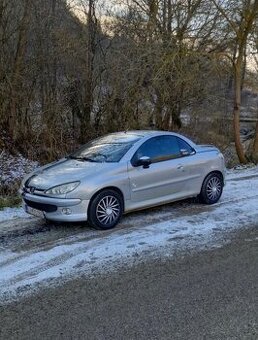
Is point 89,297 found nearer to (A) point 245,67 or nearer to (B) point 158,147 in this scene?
(B) point 158,147

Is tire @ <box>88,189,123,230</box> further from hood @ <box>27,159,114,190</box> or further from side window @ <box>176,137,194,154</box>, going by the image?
side window @ <box>176,137,194,154</box>

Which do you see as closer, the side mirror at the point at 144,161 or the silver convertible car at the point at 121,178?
the silver convertible car at the point at 121,178

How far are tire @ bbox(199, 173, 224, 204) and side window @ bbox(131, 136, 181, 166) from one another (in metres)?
0.88

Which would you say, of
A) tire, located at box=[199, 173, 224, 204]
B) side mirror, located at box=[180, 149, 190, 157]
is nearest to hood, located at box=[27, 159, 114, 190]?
side mirror, located at box=[180, 149, 190, 157]

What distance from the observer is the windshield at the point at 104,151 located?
7.77 metres

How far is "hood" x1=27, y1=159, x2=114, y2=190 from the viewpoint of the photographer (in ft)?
23.3

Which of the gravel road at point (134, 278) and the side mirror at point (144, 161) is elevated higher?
the side mirror at point (144, 161)

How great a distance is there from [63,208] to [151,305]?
272 centimetres

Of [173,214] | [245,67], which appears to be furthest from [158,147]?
[245,67]

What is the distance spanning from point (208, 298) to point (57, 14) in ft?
46.4

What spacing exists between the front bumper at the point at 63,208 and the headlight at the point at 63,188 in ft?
0.32

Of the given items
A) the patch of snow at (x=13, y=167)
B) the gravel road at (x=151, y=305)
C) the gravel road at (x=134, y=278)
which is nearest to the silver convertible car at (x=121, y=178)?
the gravel road at (x=134, y=278)

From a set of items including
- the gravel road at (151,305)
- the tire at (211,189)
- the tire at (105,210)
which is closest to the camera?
the gravel road at (151,305)

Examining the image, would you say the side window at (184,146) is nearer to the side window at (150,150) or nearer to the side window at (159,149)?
the side window at (159,149)
